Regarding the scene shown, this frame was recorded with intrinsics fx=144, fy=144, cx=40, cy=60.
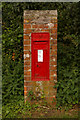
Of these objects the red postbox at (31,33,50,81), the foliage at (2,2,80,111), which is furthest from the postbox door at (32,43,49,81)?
the foliage at (2,2,80,111)

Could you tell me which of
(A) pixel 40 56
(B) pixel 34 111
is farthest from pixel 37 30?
(B) pixel 34 111

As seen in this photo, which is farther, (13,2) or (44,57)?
(13,2)

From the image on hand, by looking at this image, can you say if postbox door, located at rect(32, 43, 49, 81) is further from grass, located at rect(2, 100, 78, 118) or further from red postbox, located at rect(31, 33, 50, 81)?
grass, located at rect(2, 100, 78, 118)

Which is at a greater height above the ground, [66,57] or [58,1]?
[58,1]

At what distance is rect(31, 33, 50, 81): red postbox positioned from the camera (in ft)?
11.8

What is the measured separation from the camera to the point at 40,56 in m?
3.61

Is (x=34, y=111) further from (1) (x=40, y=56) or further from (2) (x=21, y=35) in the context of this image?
(2) (x=21, y=35)

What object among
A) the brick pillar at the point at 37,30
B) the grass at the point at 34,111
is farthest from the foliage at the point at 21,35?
the grass at the point at 34,111

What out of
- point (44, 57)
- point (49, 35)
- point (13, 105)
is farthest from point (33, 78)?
point (49, 35)

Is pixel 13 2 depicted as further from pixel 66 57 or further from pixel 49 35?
pixel 66 57

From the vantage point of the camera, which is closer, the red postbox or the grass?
the grass

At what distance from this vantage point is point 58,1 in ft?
16.1

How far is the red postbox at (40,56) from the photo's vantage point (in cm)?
359

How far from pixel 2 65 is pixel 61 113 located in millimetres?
2298
